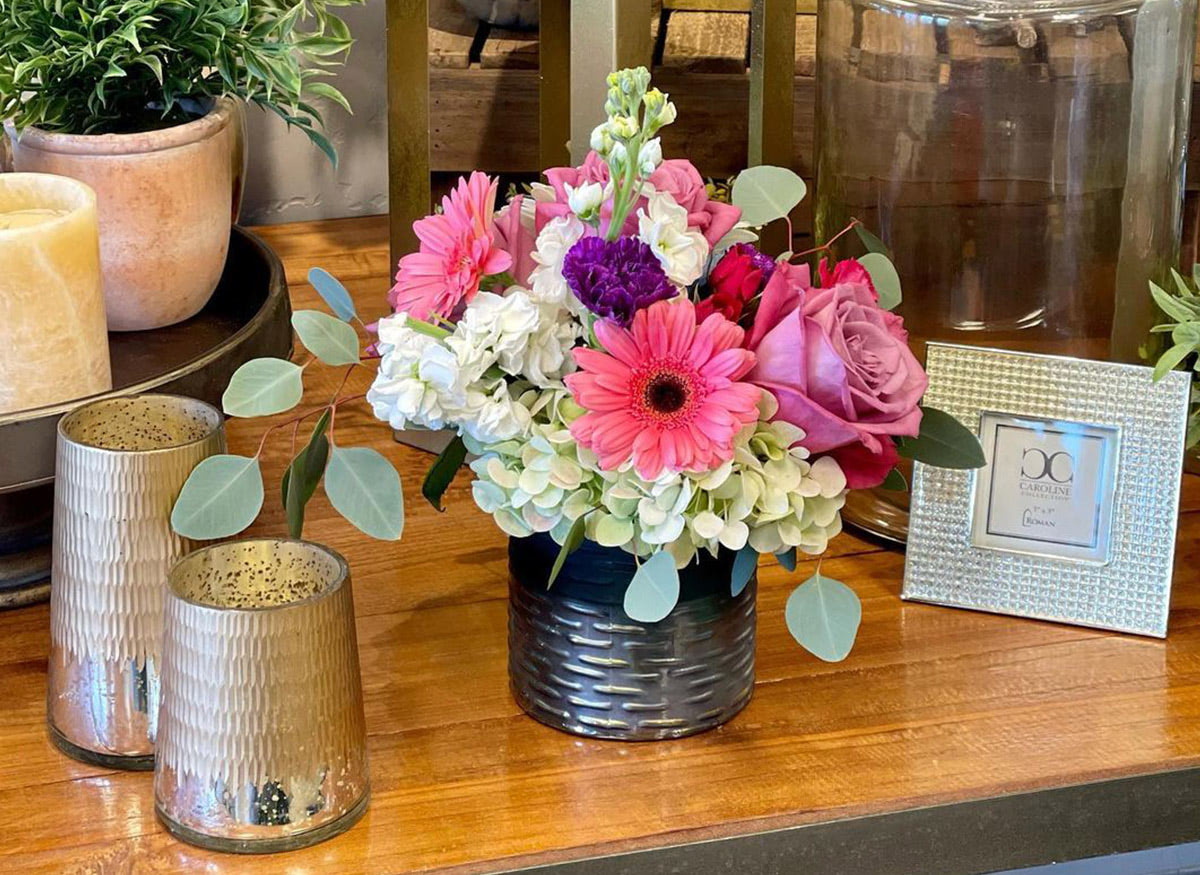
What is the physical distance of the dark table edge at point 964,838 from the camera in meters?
0.65

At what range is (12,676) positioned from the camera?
2.49 feet

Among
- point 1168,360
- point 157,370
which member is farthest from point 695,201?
point 157,370

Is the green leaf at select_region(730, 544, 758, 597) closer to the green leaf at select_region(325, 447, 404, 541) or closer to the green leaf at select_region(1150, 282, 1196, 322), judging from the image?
the green leaf at select_region(325, 447, 404, 541)

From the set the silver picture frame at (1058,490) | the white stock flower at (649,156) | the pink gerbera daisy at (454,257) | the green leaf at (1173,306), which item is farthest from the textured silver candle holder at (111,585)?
the green leaf at (1173,306)

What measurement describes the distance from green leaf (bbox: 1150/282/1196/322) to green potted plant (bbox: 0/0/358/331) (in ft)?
1.55

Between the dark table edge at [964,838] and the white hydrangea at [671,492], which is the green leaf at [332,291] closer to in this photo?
the white hydrangea at [671,492]

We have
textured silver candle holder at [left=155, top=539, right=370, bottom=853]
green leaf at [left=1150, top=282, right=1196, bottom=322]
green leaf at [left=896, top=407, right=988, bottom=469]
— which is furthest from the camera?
green leaf at [left=1150, top=282, right=1196, bottom=322]

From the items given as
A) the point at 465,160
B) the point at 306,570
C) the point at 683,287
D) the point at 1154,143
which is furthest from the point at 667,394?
the point at 465,160

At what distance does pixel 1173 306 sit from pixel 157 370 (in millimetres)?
545

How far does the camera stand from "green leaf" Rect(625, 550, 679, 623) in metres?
0.64

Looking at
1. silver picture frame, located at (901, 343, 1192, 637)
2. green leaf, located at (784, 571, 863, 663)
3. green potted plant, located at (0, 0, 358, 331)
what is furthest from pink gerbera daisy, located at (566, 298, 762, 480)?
Result: green potted plant, located at (0, 0, 358, 331)

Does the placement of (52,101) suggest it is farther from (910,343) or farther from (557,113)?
(910,343)

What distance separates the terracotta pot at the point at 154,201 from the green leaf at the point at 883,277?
38 centimetres

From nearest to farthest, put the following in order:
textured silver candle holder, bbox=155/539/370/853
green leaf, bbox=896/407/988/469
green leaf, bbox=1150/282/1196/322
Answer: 1. textured silver candle holder, bbox=155/539/370/853
2. green leaf, bbox=896/407/988/469
3. green leaf, bbox=1150/282/1196/322
